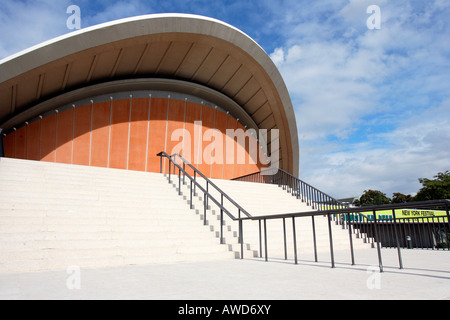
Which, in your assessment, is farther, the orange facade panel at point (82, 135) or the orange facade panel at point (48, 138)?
the orange facade panel at point (82, 135)

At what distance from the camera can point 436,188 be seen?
43.0 metres

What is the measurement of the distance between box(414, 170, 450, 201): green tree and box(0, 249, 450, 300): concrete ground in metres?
44.6

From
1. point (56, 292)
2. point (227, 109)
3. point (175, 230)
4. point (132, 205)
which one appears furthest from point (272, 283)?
point (227, 109)

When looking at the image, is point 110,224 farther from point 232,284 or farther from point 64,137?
point 64,137

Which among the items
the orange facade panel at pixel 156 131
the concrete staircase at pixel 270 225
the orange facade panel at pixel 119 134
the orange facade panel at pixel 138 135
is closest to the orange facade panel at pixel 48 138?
the orange facade panel at pixel 119 134

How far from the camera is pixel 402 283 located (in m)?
3.56

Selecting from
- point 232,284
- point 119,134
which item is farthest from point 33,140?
point 232,284

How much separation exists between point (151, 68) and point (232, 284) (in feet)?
55.2

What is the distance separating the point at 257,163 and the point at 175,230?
16808mm

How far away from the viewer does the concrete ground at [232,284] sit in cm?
302

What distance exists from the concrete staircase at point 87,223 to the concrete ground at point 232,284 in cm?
61

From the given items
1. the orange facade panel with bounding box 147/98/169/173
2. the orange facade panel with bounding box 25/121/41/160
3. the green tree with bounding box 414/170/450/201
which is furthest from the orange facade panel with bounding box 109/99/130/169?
the green tree with bounding box 414/170/450/201

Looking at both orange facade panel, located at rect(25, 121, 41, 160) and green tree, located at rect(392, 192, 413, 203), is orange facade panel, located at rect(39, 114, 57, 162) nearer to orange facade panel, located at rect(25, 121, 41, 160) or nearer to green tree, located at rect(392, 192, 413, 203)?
orange facade panel, located at rect(25, 121, 41, 160)

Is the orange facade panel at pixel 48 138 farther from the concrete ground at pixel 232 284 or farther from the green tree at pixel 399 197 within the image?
the green tree at pixel 399 197
